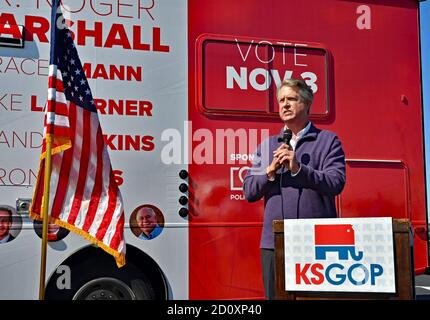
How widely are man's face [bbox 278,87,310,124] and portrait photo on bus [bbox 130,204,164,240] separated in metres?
1.31

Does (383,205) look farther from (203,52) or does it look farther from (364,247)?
(203,52)

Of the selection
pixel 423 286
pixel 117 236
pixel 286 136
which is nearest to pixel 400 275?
pixel 286 136

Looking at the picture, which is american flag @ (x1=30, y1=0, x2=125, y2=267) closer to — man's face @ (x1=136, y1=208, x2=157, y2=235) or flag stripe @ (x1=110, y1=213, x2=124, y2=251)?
flag stripe @ (x1=110, y1=213, x2=124, y2=251)

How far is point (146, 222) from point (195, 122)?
3.05 feet

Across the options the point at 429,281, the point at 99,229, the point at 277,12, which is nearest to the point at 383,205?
the point at 277,12

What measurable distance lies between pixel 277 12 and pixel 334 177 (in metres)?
1.68

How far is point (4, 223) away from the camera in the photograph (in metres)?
4.11

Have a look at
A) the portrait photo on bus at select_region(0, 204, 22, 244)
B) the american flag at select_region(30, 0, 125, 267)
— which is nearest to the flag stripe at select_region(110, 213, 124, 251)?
the american flag at select_region(30, 0, 125, 267)

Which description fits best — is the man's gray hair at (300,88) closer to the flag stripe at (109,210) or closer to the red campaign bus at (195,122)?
the red campaign bus at (195,122)

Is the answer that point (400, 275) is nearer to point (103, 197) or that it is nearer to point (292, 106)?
point (292, 106)

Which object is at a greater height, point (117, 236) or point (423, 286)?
point (117, 236)

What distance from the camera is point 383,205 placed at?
475cm

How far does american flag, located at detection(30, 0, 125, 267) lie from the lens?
3.94 metres

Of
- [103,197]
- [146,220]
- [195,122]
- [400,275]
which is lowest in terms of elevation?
[400,275]
